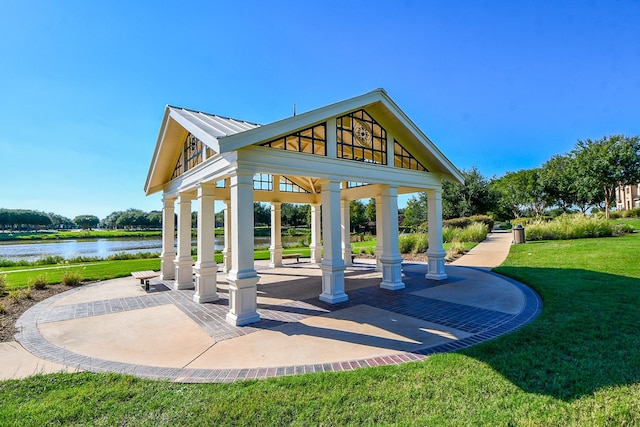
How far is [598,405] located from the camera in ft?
9.89

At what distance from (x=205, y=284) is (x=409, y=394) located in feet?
20.1

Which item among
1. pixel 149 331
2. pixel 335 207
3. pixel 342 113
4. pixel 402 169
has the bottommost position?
pixel 149 331

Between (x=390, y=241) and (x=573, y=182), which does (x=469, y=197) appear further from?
(x=390, y=241)

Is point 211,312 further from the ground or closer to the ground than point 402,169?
closer to the ground

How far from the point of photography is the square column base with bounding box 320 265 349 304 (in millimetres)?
7484

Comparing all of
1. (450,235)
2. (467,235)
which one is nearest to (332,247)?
(450,235)

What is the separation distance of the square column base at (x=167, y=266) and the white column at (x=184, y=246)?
1.85m

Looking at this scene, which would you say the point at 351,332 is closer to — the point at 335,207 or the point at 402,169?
the point at 335,207

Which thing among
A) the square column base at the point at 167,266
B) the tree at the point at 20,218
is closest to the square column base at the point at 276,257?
the square column base at the point at 167,266

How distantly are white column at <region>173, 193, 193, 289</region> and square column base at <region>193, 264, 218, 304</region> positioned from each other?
1721 millimetres

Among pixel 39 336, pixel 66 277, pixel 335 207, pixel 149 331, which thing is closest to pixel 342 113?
pixel 335 207

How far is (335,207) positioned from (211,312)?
12.6 feet

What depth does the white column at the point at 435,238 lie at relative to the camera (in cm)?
1023

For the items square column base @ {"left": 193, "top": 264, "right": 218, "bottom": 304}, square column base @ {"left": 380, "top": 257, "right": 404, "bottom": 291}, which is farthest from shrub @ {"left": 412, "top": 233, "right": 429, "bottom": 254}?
square column base @ {"left": 193, "top": 264, "right": 218, "bottom": 304}
